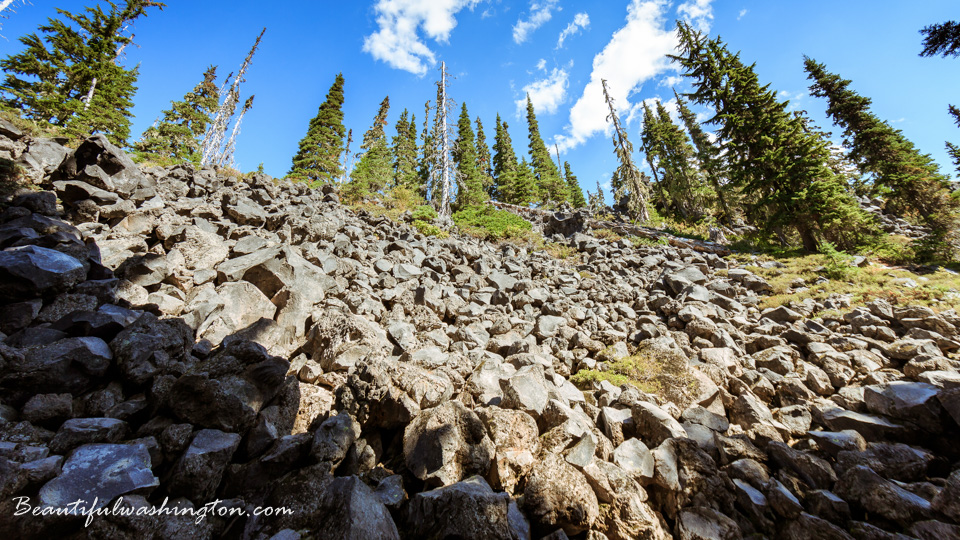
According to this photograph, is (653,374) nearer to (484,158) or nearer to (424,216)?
(424,216)

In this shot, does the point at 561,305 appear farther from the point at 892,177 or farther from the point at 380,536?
the point at 892,177

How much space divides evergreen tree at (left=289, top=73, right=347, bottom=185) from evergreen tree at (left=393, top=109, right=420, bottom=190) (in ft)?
39.7

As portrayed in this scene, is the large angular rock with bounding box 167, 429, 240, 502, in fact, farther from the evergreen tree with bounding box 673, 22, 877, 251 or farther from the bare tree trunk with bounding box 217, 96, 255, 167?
the bare tree trunk with bounding box 217, 96, 255, 167

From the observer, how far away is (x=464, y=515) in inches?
123

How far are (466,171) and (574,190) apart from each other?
24651 millimetres

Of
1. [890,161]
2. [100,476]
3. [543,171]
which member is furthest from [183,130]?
[890,161]

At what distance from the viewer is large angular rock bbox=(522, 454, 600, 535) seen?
3514mm

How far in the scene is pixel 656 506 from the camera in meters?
4.06

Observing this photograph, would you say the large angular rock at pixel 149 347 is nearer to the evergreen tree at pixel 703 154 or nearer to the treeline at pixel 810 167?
the treeline at pixel 810 167

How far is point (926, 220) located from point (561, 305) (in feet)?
99.8

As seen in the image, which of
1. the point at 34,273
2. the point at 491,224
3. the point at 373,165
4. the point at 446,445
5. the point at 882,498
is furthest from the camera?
the point at 373,165

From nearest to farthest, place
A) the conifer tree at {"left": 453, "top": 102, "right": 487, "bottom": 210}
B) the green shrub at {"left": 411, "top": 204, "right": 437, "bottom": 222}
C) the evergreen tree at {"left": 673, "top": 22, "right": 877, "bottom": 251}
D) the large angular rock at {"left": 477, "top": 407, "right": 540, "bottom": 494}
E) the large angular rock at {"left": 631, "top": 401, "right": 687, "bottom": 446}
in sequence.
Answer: the large angular rock at {"left": 477, "top": 407, "right": 540, "bottom": 494} → the large angular rock at {"left": 631, "top": 401, "right": 687, "bottom": 446} → the evergreen tree at {"left": 673, "top": 22, "right": 877, "bottom": 251} → the green shrub at {"left": 411, "top": 204, "right": 437, "bottom": 222} → the conifer tree at {"left": 453, "top": 102, "right": 487, "bottom": 210}

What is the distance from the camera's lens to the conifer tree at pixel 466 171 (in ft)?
102

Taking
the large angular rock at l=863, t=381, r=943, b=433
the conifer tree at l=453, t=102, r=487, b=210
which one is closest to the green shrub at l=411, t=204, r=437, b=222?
the conifer tree at l=453, t=102, r=487, b=210
